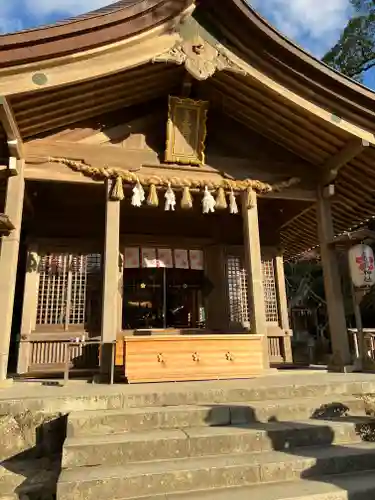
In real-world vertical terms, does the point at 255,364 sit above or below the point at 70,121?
below

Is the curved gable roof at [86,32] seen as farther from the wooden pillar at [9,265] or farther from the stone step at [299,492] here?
the stone step at [299,492]

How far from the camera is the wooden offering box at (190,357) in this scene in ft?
21.2

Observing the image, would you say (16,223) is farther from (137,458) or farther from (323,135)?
(323,135)

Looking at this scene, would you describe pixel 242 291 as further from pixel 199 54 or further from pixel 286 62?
pixel 199 54

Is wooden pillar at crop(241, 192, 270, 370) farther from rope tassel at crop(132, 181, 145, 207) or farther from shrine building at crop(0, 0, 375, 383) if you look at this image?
rope tassel at crop(132, 181, 145, 207)

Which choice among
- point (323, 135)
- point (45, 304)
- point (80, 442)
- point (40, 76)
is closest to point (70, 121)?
point (40, 76)

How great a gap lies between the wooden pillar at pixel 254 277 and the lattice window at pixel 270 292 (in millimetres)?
2979

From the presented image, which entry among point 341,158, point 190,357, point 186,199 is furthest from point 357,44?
point 190,357

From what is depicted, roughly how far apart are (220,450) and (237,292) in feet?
21.7

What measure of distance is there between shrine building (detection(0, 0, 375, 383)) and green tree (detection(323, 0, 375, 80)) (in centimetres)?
1573

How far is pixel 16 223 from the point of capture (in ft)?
21.9

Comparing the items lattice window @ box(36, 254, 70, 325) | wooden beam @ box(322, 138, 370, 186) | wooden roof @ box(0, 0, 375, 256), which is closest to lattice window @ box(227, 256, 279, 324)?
wooden roof @ box(0, 0, 375, 256)

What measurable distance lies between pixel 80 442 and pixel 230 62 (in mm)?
6941

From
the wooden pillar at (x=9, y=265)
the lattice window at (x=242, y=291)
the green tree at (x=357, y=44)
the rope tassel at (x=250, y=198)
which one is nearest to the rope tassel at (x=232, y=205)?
the rope tassel at (x=250, y=198)
